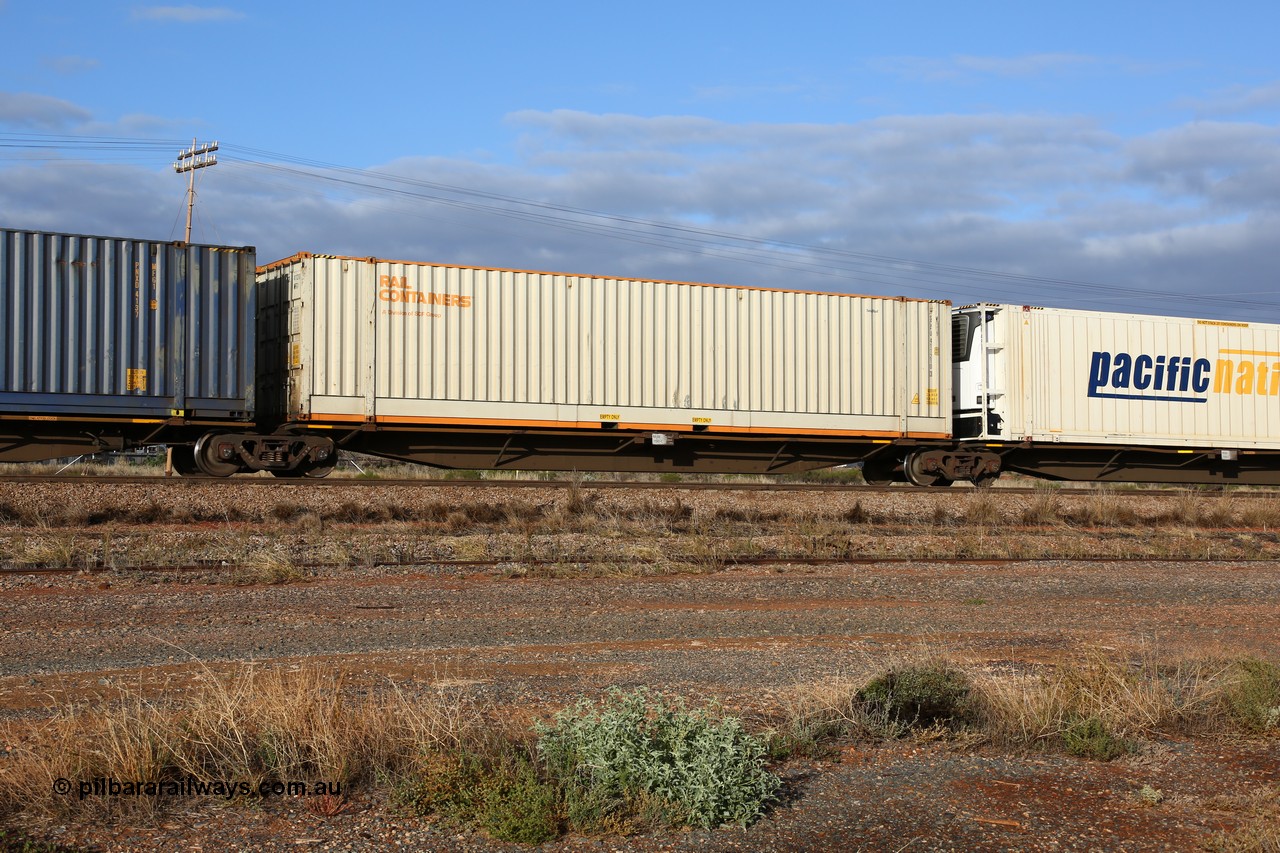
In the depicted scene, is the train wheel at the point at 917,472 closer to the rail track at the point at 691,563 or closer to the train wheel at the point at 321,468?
the rail track at the point at 691,563

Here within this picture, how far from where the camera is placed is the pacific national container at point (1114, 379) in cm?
2103

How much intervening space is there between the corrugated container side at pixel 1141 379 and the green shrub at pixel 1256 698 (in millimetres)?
A: 14940

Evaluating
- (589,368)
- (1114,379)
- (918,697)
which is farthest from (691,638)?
(1114,379)

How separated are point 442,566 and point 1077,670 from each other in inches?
292

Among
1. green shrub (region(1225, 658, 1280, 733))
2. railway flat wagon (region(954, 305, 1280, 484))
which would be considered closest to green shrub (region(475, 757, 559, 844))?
green shrub (region(1225, 658, 1280, 733))

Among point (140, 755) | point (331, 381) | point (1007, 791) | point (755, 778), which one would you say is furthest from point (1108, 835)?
point (331, 381)

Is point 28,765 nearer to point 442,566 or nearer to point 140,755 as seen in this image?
point 140,755

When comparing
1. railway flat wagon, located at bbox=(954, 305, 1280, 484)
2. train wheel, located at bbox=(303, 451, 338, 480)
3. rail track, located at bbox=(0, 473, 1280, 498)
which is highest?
railway flat wagon, located at bbox=(954, 305, 1280, 484)

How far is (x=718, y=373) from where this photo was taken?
1938 centimetres

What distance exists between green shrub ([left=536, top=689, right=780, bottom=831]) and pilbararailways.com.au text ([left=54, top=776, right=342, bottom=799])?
3.17ft

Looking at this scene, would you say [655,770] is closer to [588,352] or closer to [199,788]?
[199,788]

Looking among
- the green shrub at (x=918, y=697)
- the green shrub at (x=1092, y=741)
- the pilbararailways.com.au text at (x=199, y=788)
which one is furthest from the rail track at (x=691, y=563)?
the green shrub at (x=1092, y=741)

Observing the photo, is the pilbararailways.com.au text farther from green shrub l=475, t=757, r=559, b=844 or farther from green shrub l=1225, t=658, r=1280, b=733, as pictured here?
green shrub l=1225, t=658, r=1280, b=733

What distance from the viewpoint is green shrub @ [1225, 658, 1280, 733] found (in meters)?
5.92
